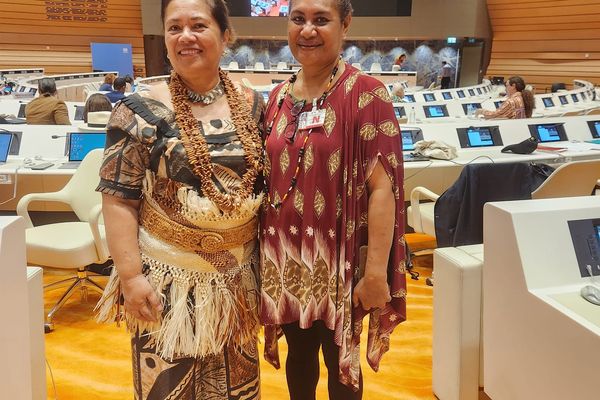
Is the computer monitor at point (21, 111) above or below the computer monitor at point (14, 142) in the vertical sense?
above

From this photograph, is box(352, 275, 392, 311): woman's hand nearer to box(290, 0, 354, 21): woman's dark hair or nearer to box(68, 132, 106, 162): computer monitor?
box(290, 0, 354, 21): woman's dark hair

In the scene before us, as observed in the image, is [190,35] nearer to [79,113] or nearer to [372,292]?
[372,292]

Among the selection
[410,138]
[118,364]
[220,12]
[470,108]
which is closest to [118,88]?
[410,138]

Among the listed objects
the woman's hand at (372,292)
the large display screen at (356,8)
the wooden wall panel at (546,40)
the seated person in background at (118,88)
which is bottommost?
the woman's hand at (372,292)

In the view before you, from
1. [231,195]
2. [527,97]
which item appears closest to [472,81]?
[527,97]

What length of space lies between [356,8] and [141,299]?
18342 mm

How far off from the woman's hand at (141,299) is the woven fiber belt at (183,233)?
14cm

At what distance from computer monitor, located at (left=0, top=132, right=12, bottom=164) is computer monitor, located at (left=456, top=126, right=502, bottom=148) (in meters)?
3.62

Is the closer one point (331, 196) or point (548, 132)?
point (331, 196)

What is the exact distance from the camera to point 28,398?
184 centimetres

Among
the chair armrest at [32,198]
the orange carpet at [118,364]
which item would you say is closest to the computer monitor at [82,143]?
the chair armrest at [32,198]

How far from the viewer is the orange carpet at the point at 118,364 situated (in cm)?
264

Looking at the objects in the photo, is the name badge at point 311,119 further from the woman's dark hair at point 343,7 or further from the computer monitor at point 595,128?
the computer monitor at point 595,128

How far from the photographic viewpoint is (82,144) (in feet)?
13.9
